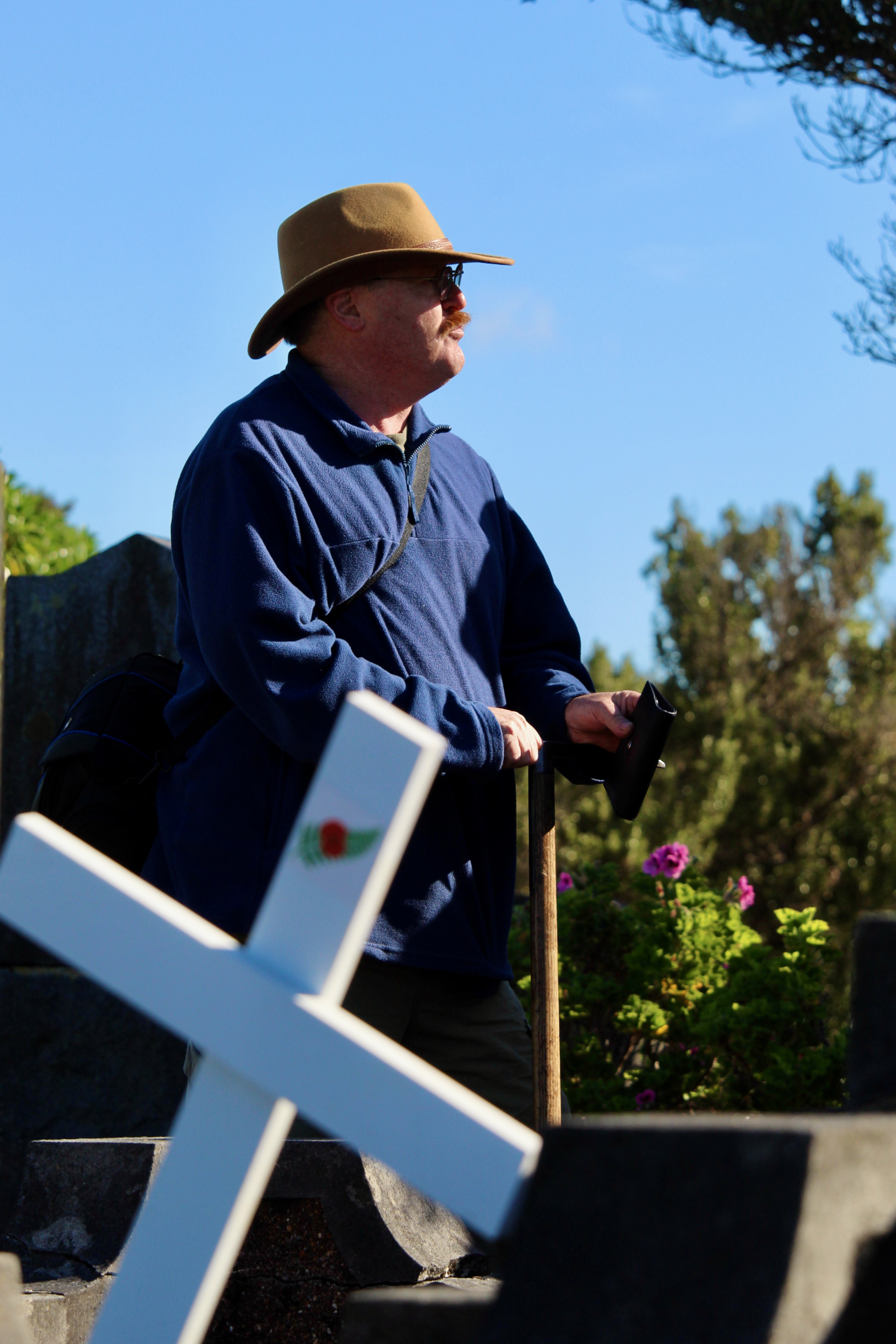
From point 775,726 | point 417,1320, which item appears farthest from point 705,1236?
point 775,726

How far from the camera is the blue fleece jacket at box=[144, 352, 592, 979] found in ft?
6.91

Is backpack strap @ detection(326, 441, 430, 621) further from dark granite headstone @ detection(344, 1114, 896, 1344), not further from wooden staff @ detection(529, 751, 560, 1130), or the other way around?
dark granite headstone @ detection(344, 1114, 896, 1344)

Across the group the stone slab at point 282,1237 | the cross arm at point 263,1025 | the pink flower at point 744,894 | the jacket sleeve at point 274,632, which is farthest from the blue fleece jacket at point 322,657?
the pink flower at point 744,894

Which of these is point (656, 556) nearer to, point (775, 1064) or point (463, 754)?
point (775, 1064)

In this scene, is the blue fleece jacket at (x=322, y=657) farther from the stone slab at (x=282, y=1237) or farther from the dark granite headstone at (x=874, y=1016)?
the dark granite headstone at (x=874, y=1016)

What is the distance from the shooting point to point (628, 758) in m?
2.32

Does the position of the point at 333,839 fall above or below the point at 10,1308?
above

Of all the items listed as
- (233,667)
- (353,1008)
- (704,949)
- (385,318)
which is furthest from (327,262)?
(704,949)

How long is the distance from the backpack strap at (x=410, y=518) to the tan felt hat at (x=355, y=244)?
32cm

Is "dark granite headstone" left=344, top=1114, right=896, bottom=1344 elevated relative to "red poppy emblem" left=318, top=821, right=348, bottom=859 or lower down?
lower down

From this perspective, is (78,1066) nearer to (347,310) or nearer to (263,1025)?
(347,310)

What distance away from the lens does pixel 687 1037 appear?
3822 mm

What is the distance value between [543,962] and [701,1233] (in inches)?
60.7

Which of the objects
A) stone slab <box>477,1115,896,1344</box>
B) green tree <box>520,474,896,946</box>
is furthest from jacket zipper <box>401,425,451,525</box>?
green tree <box>520,474,896,946</box>
